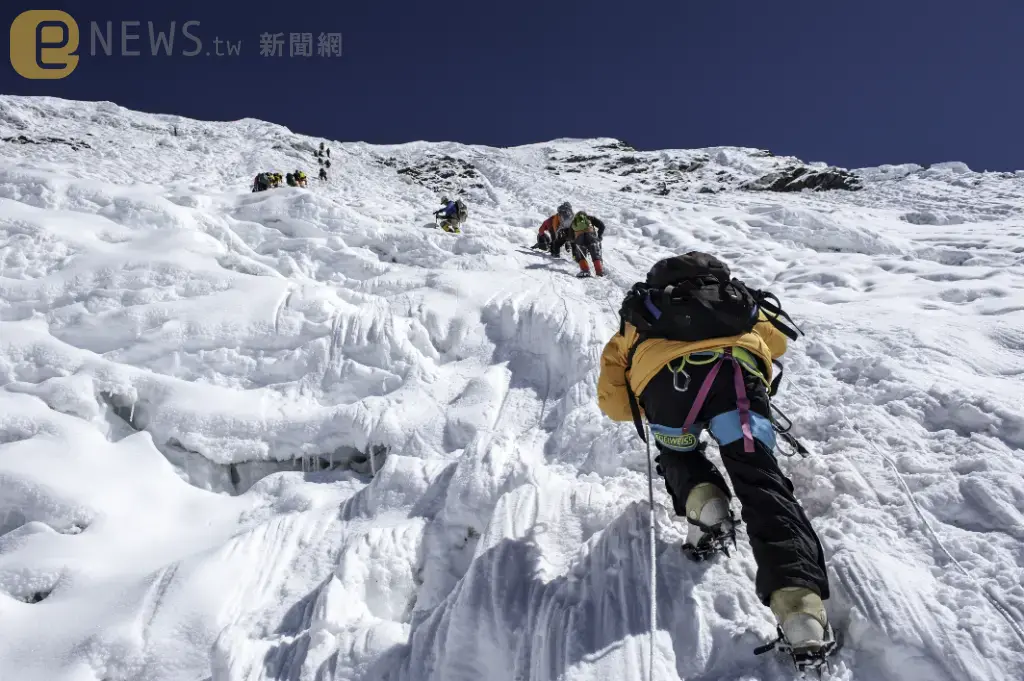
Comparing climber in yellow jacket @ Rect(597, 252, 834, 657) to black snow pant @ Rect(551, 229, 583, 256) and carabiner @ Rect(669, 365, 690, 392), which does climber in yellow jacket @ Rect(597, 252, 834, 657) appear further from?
black snow pant @ Rect(551, 229, 583, 256)

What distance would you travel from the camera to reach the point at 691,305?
265 centimetres

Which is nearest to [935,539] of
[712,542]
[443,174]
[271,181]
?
[712,542]

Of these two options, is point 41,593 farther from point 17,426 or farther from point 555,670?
point 555,670

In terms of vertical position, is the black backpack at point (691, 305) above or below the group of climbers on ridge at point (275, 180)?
below

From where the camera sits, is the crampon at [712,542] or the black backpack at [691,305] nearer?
the crampon at [712,542]

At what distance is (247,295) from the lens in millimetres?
5727

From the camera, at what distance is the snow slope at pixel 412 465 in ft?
8.02

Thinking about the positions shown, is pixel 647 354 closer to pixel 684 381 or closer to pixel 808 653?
pixel 684 381

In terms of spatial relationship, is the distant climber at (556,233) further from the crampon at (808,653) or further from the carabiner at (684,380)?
the crampon at (808,653)

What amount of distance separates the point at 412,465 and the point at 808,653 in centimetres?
263

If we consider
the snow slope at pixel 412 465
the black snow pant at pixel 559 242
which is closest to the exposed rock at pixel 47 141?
the snow slope at pixel 412 465

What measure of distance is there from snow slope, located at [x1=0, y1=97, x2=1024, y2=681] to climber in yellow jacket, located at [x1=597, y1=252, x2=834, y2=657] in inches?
15.4

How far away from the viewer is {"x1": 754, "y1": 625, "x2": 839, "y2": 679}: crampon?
6.54 feet

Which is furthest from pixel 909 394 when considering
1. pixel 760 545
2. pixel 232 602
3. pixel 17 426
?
pixel 17 426
